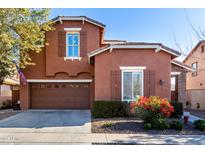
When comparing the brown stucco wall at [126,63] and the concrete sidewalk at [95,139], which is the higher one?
the brown stucco wall at [126,63]

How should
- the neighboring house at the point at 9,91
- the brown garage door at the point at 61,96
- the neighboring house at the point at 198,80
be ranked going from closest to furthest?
the brown garage door at the point at 61,96 → the neighboring house at the point at 9,91 → the neighboring house at the point at 198,80

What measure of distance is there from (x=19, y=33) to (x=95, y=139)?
35.2 ft

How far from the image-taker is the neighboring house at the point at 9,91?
70.0ft

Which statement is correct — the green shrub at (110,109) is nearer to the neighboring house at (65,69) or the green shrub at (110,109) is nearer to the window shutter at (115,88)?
the window shutter at (115,88)

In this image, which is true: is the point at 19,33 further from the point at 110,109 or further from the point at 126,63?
the point at 110,109

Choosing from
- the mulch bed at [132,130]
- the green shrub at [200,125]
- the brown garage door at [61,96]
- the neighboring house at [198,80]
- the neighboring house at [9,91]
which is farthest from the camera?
the neighboring house at [198,80]

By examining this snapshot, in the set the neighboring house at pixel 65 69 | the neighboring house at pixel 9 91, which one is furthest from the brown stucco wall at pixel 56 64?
the neighboring house at pixel 9 91

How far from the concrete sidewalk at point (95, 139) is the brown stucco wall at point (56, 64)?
32.8 feet

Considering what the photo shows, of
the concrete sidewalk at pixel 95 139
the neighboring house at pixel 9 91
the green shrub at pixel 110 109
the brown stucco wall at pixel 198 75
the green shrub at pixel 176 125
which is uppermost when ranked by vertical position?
the brown stucco wall at pixel 198 75

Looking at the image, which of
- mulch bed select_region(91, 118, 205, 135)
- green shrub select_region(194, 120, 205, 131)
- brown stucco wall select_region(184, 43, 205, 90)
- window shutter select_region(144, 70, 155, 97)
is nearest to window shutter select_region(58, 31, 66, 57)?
window shutter select_region(144, 70, 155, 97)

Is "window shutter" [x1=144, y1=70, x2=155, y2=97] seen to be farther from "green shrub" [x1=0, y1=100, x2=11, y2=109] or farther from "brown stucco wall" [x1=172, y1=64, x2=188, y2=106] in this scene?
"green shrub" [x1=0, y1=100, x2=11, y2=109]
